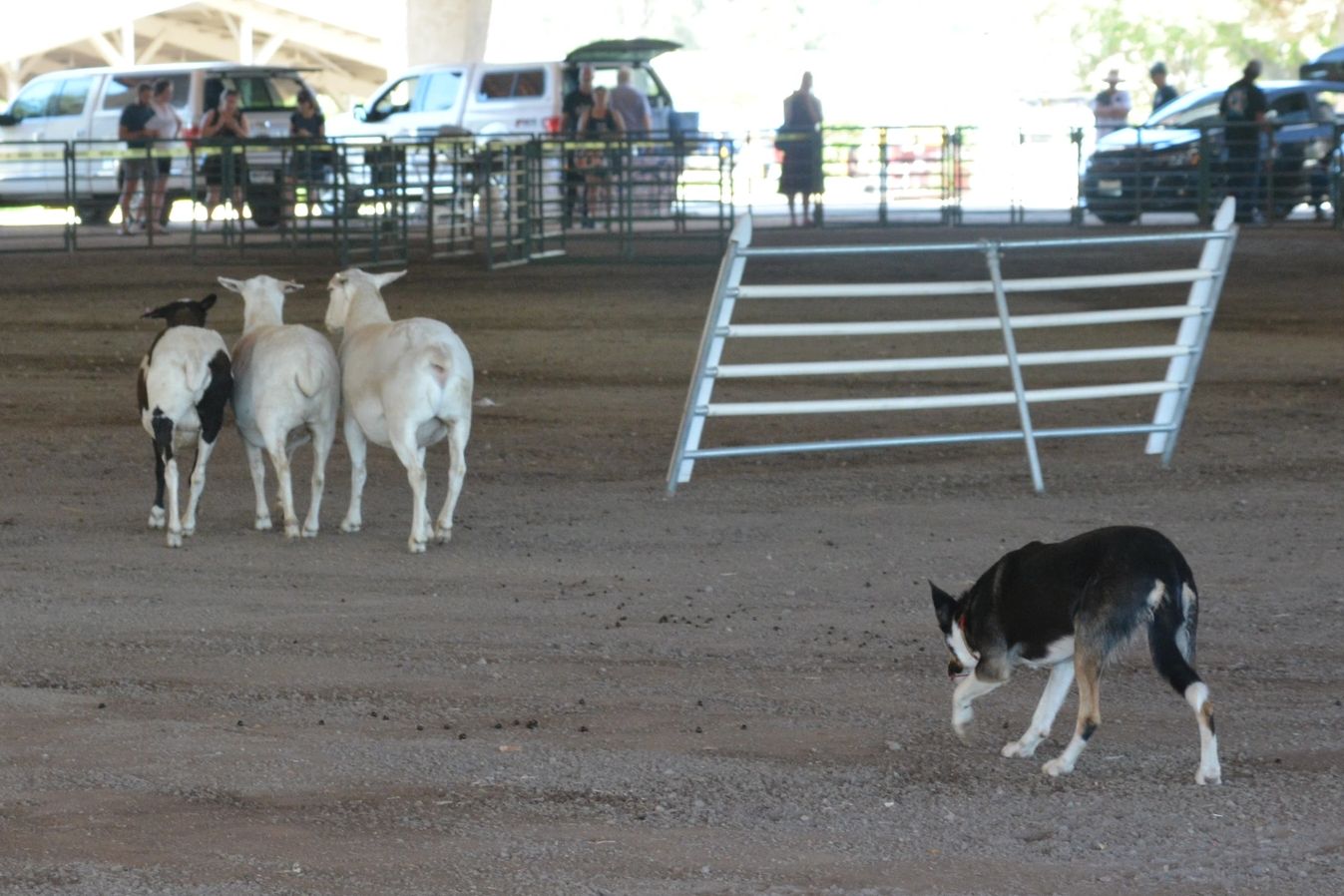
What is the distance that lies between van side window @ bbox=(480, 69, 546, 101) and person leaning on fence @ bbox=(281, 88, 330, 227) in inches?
176

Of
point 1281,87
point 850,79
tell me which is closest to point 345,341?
point 1281,87

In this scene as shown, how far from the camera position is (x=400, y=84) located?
32.8 m

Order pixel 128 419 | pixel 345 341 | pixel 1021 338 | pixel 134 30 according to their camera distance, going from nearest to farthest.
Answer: pixel 345 341
pixel 128 419
pixel 1021 338
pixel 134 30

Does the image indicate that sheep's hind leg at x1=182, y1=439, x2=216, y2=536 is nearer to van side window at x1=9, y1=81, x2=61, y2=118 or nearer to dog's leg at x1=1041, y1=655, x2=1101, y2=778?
dog's leg at x1=1041, y1=655, x2=1101, y2=778

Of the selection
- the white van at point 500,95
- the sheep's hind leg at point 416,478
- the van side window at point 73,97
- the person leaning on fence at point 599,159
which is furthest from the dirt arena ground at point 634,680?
the white van at point 500,95

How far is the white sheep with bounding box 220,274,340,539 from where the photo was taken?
8.57 metres

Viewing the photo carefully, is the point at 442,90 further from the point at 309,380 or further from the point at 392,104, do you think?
the point at 309,380

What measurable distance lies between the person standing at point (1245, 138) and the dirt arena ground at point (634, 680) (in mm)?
14340

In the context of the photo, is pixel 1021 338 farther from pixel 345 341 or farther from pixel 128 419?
pixel 345 341

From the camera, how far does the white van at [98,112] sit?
27.4 m

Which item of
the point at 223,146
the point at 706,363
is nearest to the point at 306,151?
the point at 223,146

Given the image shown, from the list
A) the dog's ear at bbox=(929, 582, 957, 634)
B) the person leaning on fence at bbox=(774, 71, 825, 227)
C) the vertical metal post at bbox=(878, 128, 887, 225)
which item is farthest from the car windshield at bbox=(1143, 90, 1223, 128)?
the dog's ear at bbox=(929, 582, 957, 634)

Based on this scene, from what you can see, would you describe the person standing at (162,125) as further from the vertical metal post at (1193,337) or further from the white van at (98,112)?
the vertical metal post at (1193,337)

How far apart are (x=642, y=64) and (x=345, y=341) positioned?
24.1 m
